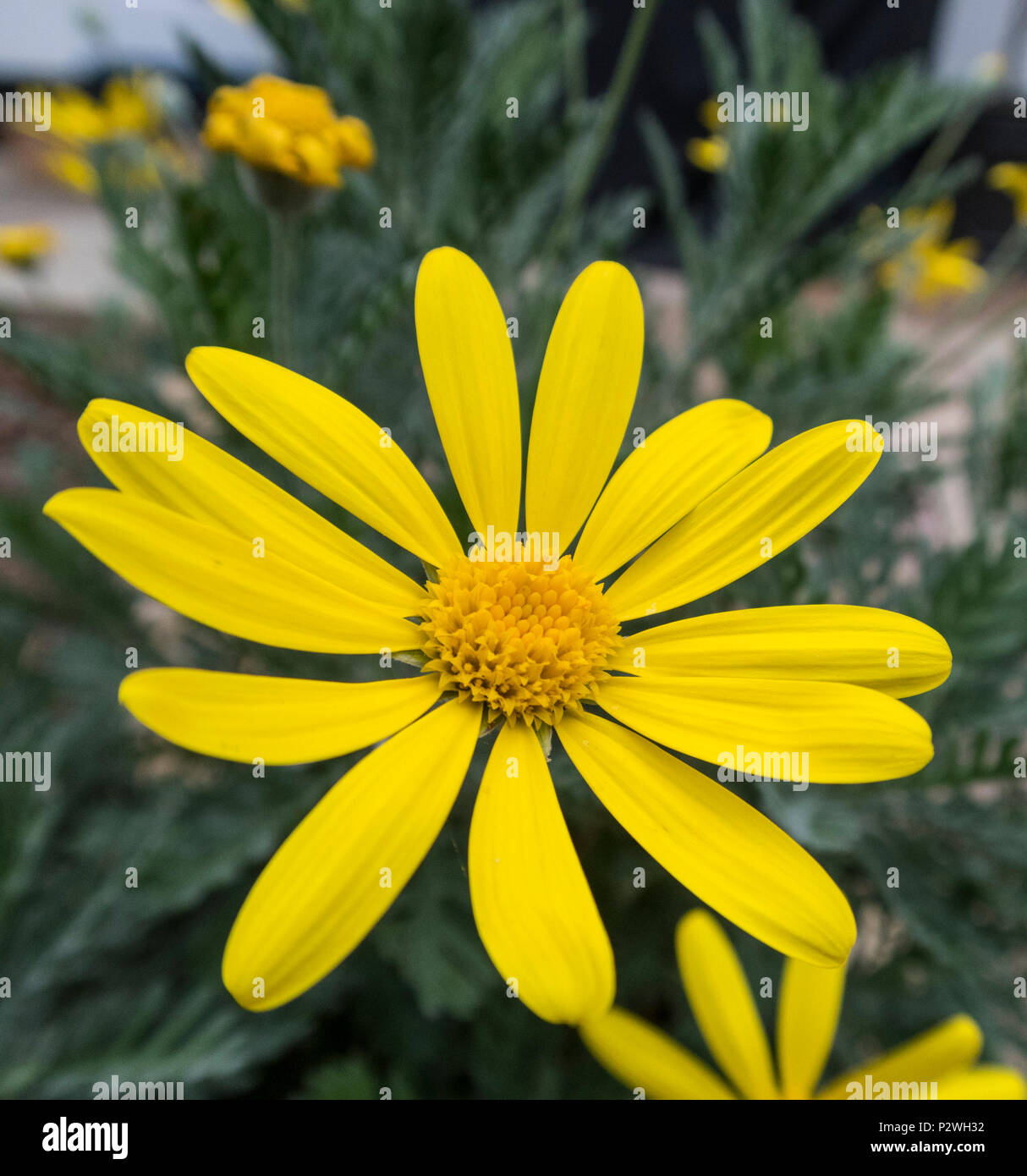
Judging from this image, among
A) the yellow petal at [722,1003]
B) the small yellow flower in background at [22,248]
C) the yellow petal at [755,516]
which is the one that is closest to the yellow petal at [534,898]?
the yellow petal at [755,516]

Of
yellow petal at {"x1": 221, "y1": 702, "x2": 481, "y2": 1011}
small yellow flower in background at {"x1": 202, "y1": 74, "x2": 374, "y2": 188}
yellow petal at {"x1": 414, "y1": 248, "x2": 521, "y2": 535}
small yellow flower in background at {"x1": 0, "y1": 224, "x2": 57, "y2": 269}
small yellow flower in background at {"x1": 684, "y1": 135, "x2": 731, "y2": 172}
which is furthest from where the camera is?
small yellow flower in background at {"x1": 684, "y1": 135, "x2": 731, "y2": 172}

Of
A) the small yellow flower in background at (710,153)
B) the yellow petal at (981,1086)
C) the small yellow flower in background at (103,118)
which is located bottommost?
the yellow petal at (981,1086)

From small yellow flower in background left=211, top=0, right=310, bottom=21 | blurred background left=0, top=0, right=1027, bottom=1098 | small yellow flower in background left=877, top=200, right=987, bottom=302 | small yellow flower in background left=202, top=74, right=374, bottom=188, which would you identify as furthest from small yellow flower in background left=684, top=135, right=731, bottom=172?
small yellow flower in background left=202, top=74, right=374, bottom=188

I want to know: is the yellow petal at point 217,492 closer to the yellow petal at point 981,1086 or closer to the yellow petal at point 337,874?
the yellow petal at point 337,874

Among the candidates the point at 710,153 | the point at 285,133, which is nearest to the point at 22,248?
the point at 285,133

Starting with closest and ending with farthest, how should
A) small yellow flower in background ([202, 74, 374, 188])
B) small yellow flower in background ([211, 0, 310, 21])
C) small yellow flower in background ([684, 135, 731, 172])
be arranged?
1. small yellow flower in background ([202, 74, 374, 188])
2. small yellow flower in background ([211, 0, 310, 21])
3. small yellow flower in background ([684, 135, 731, 172])

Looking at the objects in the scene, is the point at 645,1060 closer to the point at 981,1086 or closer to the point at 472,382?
the point at 981,1086

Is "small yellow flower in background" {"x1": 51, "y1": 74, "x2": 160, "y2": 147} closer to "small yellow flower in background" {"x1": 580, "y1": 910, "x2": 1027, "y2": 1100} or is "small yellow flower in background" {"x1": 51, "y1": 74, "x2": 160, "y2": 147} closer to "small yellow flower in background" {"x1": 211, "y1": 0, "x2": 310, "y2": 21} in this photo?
"small yellow flower in background" {"x1": 211, "y1": 0, "x2": 310, "y2": 21}
